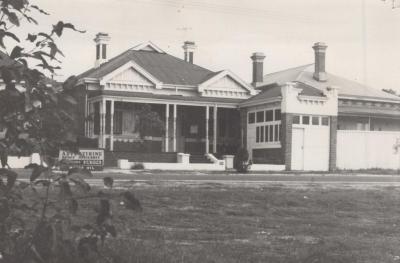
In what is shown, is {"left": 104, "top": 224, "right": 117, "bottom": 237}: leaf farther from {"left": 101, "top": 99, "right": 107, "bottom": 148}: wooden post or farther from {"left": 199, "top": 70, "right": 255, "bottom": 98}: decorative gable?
{"left": 199, "top": 70, "right": 255, "bottom": 98}: decorative gable

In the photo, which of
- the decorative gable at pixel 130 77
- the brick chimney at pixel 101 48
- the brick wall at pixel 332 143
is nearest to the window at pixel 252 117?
the brick wall at pixel 332 143

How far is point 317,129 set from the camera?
37.1 m

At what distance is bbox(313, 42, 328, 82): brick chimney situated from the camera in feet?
151

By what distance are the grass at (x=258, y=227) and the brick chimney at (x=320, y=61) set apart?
99.4 ft

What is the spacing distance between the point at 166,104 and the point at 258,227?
88.5 ft

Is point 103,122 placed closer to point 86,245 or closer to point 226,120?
point 226,120

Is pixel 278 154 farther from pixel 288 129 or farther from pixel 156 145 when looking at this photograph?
pixel 156 145

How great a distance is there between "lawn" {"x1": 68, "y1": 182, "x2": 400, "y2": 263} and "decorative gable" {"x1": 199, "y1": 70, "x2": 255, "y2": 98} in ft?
73.7

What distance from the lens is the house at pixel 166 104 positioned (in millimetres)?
35781

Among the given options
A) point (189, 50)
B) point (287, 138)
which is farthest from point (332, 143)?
point (189, 50)

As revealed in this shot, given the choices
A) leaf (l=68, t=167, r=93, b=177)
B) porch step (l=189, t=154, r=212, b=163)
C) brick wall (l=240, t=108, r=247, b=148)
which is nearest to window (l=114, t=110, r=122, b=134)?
porch step (l=189, t=154, r=212, b=163)

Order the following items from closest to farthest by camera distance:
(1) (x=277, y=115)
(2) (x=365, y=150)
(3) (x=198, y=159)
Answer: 1. (3) (x=198, y=159)
2. (1) (x=277, y=115)
3. (2) (x=365, y=150)

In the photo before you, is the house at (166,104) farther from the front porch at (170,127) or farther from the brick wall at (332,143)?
the brick wall at (332,143)

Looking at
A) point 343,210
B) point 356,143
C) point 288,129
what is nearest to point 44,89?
point 343,210
